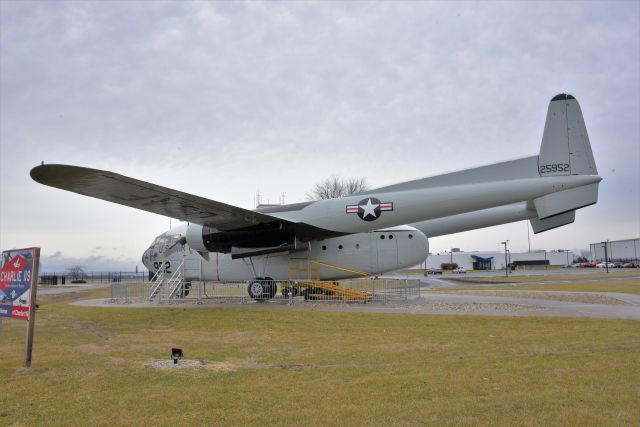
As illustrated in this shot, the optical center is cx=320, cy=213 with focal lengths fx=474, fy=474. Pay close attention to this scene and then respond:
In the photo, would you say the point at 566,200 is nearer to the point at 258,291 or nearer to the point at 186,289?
the point at 258,291

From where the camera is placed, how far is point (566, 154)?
15148mm

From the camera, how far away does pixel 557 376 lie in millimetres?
6637

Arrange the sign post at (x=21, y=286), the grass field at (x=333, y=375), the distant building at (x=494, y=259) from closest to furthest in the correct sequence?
the grass field at (x=333, y=375) → the sign post at (x=21, y=286) → the distant building at (x=494, y=259)

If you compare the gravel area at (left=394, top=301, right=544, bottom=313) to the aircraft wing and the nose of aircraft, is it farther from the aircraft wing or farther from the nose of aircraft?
the nose of aircraft

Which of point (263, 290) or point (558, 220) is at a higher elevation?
point (558, 220)

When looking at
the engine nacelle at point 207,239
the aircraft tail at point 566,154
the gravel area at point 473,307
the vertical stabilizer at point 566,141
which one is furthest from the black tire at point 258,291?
the vertical stabilizer at point 566,141

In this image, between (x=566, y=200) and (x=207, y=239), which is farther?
(x=207, y=239)

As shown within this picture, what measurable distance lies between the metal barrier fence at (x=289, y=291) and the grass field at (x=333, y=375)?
6.57 m

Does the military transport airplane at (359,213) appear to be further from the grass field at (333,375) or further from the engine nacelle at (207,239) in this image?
the grass field at (333,375)

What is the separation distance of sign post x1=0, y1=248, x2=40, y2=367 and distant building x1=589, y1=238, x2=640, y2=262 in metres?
123

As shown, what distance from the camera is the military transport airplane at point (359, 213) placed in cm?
1500

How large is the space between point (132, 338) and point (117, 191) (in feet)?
19.5

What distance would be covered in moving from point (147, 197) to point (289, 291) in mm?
6470

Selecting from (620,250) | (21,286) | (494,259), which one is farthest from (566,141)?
(620,250)
